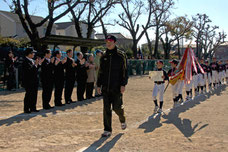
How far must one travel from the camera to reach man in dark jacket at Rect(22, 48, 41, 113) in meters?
7.69

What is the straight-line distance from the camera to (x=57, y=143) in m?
4.89

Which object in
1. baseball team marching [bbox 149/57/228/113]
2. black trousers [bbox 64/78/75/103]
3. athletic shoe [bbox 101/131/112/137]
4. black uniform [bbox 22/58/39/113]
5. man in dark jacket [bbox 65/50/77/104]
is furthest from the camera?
black trousers [bbox 64/78/75/103]

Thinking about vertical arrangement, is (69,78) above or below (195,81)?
above

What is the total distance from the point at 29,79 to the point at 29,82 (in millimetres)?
90

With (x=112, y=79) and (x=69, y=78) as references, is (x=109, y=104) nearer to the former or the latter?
(x=112, y=79)

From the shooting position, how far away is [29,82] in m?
7.73

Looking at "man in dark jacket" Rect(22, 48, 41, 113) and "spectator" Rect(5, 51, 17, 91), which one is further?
"spectator" Rect(5, 51, 17, 91)

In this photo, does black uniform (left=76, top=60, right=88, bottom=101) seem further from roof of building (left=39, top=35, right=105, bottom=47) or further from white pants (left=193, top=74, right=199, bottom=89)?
white pants (left=193, top=74, right=199, bottom=89)

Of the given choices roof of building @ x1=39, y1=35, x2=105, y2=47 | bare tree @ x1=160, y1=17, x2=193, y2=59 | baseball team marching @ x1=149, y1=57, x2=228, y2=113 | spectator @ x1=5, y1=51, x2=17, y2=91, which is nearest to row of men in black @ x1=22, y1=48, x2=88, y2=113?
baseball team marching @ x1=149, y1=57, x2=228, y2=113

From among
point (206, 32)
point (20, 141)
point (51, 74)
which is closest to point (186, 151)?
point (20, 141)

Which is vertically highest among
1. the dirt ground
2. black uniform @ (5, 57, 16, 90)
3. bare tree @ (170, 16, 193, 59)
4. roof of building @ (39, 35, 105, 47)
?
bare tree @ (170, 16, 193, 59)

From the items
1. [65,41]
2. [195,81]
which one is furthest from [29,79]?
[65,41]

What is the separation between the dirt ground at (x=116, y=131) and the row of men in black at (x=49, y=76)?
1.60 ft

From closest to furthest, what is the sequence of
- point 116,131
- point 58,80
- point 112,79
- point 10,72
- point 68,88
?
point 112,79 → point 116,131 → point 58,80 → point 68,88 → point 10,72
